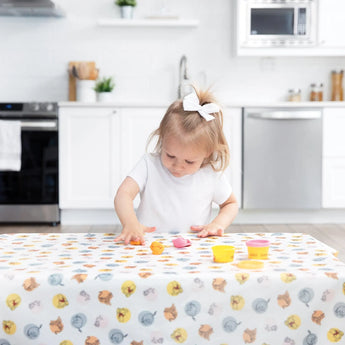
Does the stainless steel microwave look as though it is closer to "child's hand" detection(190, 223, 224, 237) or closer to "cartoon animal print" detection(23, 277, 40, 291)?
"child's hand" detection(190, 223, 224, 237)

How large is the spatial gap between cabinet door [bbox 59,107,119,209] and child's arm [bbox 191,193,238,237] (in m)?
2.50

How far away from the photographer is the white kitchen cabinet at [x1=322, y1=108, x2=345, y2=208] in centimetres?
429

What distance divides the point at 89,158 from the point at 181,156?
8.73ft

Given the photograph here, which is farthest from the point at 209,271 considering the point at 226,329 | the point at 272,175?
the point at 272,175

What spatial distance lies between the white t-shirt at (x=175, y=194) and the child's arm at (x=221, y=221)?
28mm

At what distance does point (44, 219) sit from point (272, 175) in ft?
5.28

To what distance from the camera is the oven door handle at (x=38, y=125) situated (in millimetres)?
4156

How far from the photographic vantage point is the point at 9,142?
4121 millimetres

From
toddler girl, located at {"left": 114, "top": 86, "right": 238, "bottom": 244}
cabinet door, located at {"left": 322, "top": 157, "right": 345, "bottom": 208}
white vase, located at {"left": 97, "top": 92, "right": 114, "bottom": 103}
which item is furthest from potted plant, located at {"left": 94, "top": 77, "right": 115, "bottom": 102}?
toddler girl, located at {"left": 114, "top": 86, "right": 238, "bottom": 244}

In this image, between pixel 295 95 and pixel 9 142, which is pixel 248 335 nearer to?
pixel 9 142

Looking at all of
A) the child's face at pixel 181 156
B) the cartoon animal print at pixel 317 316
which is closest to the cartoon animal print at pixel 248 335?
the cartoon animal print at pixel 317 316

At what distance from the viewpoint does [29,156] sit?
420cm

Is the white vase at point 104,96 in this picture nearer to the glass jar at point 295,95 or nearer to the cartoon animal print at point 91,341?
the glass jar at point 295,95

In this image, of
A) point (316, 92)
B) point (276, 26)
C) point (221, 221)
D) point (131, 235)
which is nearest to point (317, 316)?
point (131, 235)
